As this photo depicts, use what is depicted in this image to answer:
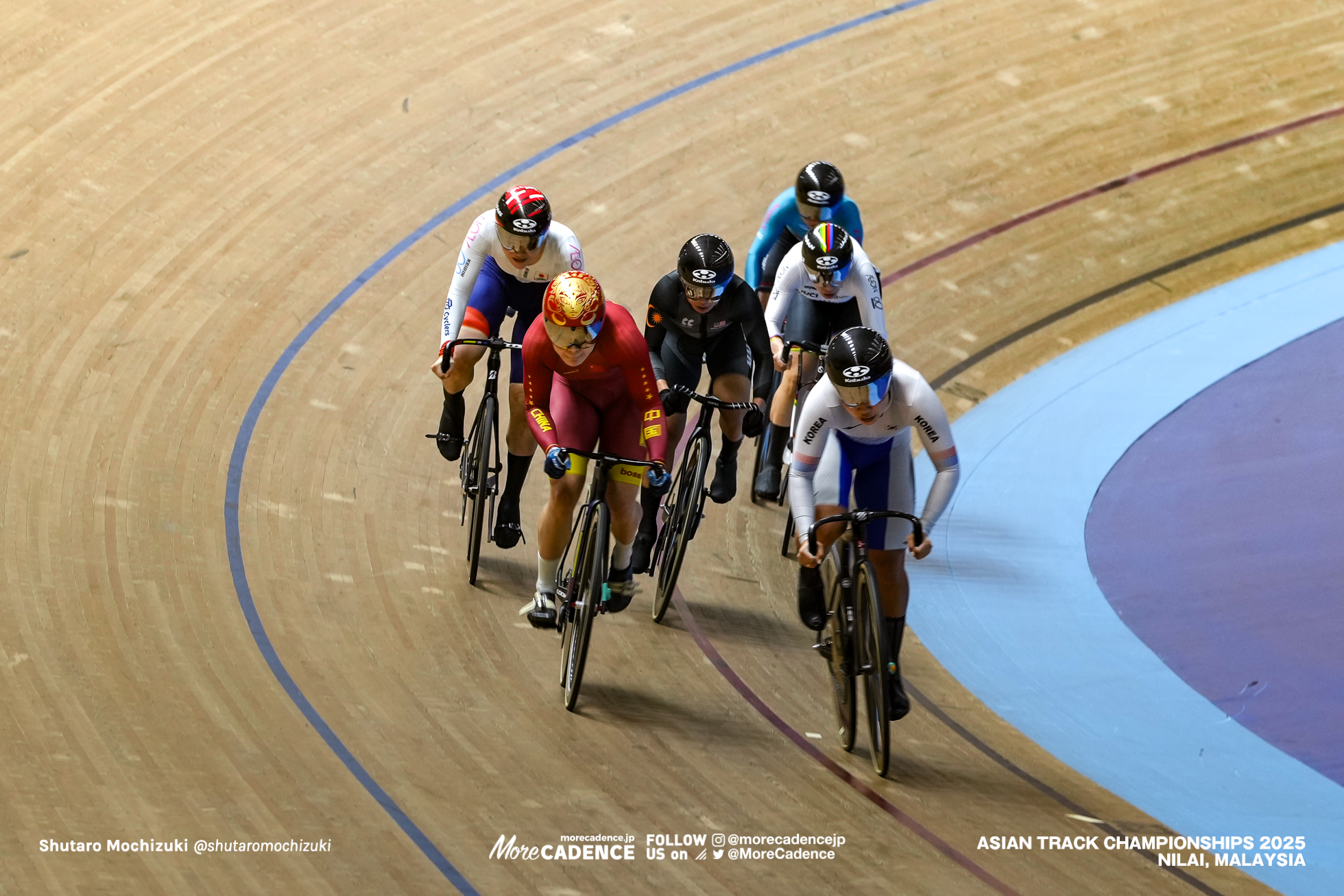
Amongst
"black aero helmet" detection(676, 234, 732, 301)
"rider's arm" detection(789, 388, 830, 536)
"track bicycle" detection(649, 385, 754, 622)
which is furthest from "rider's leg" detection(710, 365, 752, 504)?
"rider's arm" detection(789, 388, 830, 536)

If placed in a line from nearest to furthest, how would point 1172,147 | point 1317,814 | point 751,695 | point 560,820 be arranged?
point 560,820 → point 1317,814 → point 751,695 → point 1172,147

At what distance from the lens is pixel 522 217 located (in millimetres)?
4758

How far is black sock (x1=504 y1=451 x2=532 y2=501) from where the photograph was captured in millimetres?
5145

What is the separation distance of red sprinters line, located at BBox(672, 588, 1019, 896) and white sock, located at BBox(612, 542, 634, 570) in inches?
20.3

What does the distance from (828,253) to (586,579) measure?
1505 millimetres

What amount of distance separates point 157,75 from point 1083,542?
5.31m

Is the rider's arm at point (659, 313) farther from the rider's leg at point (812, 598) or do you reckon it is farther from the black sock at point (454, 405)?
the rider's leg at point (812, 598)

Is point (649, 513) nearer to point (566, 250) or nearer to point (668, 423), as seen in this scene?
point (668, 423)

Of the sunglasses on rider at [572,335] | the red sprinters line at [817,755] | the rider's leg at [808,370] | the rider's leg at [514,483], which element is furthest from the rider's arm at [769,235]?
the sunglasses on rider at [572,335]

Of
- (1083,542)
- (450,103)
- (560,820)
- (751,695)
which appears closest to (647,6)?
(450,103)

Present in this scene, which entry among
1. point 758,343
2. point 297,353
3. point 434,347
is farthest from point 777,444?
point 297,353

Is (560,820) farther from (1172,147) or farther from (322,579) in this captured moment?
(1172,147)

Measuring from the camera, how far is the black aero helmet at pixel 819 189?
17.9 ft

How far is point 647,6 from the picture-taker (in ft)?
28.1
